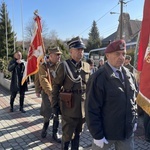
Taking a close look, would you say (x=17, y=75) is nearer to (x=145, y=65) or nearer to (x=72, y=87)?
(x=72, y=87)

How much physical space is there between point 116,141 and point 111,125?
0.27m

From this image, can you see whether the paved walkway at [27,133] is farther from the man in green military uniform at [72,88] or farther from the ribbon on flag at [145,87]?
the ribbon on flag at [145,87]

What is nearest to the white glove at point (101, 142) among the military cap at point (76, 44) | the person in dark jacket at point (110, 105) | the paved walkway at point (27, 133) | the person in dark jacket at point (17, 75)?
the person in dark jacket at point (110, 105)

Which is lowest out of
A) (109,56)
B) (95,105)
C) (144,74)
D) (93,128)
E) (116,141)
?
(116,141)

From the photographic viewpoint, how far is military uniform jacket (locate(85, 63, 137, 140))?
7.70 ft

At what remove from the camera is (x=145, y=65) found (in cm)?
234

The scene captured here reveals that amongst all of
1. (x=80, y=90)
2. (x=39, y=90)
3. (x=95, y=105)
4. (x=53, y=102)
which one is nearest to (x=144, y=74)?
(x=95, y=105)

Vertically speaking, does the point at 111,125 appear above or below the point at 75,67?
below

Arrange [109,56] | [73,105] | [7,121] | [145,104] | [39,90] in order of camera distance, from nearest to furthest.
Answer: [145,104] < [109,56] < [73,105] < [39,90] < [7,121]

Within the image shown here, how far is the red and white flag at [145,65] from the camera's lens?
7.54 feet

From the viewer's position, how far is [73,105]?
3316mm

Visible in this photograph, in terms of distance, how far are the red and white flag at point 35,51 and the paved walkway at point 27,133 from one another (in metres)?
1.11

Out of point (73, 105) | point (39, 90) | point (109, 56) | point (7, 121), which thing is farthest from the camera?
point (7, 121)

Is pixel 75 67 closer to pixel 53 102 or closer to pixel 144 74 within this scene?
pixel 53 102
